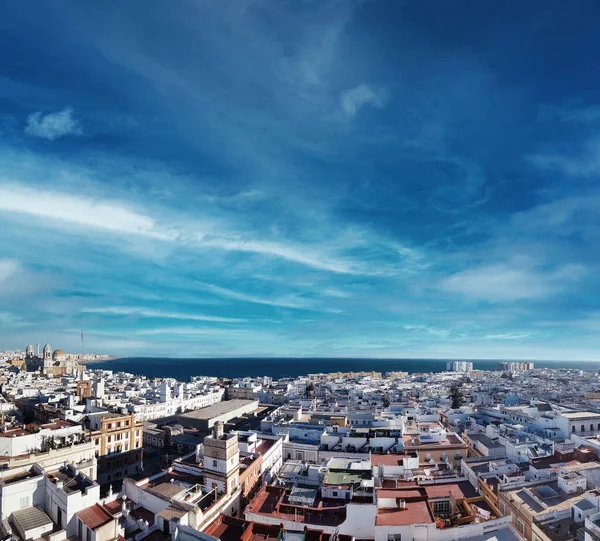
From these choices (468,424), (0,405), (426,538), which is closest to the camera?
(426,538)

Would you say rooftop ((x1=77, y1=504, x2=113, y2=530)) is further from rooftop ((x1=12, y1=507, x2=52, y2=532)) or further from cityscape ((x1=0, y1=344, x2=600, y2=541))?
rooftop ((x1=12, y1=507, x2=52, y2=532))

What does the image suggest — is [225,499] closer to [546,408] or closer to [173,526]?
[173,526]

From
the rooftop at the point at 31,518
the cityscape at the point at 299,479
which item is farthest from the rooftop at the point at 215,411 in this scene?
the rooftop at the point at 31,518

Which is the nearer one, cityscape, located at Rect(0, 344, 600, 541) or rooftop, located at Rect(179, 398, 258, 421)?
cityscape, located at Rect(0, 344, 600, 541)

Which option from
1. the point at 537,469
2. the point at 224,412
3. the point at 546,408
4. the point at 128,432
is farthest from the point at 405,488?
the point at 546,408

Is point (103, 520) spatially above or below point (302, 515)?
above

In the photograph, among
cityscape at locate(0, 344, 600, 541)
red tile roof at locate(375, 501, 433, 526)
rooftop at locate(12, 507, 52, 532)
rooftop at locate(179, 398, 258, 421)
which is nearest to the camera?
rooftop at locate(12, 507, 52, 532)

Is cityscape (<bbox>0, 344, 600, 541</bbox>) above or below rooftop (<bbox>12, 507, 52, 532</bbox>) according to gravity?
below

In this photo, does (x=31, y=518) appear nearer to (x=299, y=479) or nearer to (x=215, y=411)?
(x=299, y=479)

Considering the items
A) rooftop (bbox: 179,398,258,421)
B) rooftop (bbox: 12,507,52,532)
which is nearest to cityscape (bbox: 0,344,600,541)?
rooftop (bbox: 12,507,52,532)

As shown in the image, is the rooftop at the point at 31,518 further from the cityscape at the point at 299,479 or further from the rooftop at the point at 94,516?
the rooftop at the point at 94,516

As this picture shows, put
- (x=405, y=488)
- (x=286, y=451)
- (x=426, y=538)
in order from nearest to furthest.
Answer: (x=426, y=538), (x=405, y=488), (x=286, y=451)
